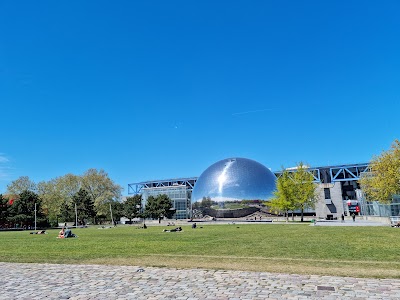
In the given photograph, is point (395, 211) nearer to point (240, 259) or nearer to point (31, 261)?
point (240, 259)

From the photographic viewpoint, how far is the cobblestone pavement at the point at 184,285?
274 inches

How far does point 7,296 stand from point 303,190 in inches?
2041

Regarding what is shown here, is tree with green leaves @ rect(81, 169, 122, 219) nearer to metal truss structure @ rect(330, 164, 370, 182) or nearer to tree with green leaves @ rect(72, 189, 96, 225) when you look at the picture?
tree with green leaves @ rect(72, 189, 96, 225)

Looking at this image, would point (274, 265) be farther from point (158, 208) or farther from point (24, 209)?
point (158, 208)

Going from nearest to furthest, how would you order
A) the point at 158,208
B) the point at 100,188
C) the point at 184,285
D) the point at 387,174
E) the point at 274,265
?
the point at 184,285, the point at 274,265, the point at 387,174, the point at 158,208, the point at 100,188

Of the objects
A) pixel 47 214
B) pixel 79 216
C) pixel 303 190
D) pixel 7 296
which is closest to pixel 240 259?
pixel 7 296

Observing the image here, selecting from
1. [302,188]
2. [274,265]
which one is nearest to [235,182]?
[302,188]

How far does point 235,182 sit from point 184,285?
90.8 metres

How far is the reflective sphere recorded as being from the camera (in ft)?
314

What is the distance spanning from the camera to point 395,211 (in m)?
48.7

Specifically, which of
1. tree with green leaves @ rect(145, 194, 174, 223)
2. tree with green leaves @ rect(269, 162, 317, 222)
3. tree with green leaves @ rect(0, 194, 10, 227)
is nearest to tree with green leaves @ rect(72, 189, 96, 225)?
tree with green leaves @ rect(145, 194, 174, 223)

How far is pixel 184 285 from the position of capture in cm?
802

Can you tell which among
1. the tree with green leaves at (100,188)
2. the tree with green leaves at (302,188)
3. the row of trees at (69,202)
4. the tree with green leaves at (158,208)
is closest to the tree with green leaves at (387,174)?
the tree with green leaves at (302,188)

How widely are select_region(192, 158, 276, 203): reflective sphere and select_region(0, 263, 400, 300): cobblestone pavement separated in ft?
285
